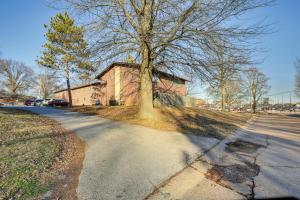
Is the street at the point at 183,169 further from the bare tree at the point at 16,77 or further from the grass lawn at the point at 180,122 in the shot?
the bare tree at the point at 16,77

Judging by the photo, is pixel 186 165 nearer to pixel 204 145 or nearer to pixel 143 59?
pixel 204 145

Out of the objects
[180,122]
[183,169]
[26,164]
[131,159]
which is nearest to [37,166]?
[26,164]

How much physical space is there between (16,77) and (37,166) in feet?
236

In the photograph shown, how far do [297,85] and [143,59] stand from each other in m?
39.6

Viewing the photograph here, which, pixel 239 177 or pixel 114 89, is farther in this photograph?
pixel 114 89

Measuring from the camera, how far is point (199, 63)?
33.6 feet

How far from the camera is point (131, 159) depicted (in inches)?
223

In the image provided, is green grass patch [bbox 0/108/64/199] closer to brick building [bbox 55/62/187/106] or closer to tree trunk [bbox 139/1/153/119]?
tree trunk [bbox 139/1/153/119]

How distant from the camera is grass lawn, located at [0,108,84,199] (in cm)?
369

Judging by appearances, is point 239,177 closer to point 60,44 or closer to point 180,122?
point 180,122

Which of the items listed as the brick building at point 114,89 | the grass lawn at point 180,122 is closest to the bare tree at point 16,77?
the brick building at point 114,89

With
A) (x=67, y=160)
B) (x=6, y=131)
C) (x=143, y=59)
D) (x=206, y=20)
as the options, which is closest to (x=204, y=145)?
(x=67, y=160)

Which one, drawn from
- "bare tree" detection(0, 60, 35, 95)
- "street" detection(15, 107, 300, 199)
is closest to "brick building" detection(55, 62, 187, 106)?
"street" detection(15, 107, 300, 199)

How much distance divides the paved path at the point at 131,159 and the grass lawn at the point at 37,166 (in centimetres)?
28
